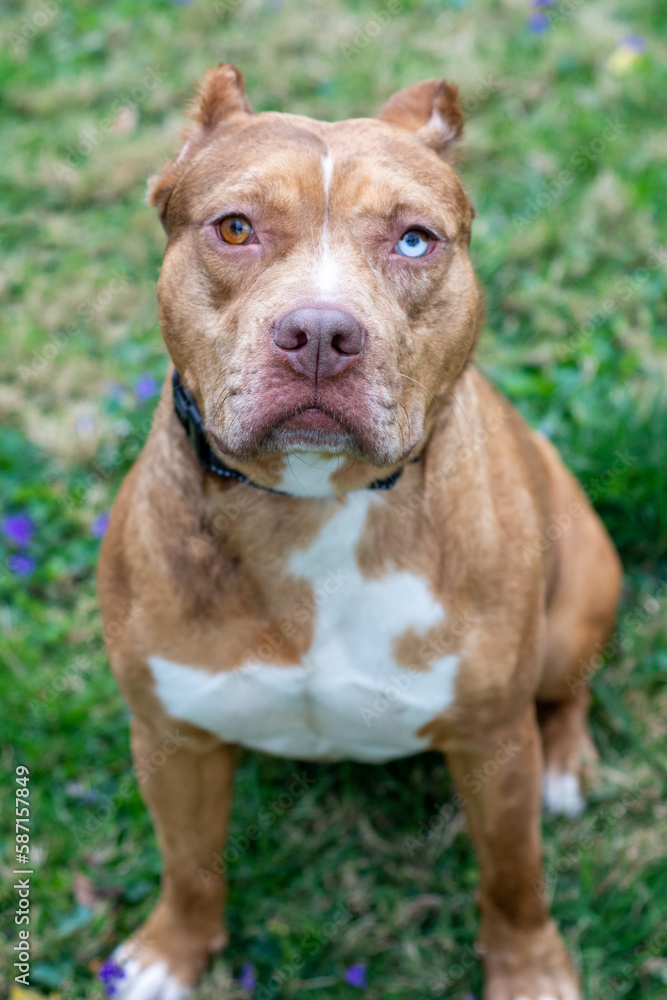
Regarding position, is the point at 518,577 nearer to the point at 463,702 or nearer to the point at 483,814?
the point at 463,702

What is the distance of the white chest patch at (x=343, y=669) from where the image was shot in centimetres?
242

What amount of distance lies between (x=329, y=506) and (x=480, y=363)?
2182 millimetres

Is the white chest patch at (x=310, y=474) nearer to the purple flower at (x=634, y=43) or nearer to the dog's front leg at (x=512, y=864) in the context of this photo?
the dog's front leg at (x=512, y=864)

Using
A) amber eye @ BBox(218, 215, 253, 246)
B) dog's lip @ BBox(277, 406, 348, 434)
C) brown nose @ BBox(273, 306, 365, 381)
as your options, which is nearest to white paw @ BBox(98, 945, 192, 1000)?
dog's lip @ BBox(277, 406, 348, 434)

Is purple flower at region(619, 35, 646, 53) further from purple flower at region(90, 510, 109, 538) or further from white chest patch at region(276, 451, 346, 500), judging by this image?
white chest patch at region(276, 451, 346, 500)

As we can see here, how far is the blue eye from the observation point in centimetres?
220

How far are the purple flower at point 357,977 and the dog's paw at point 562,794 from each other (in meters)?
0.80

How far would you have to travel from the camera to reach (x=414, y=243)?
222 cm

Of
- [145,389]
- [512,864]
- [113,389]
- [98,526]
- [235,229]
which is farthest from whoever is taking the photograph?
[113,389]

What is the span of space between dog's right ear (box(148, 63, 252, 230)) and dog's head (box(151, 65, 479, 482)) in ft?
0.04

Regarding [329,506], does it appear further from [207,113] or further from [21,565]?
[21,565]

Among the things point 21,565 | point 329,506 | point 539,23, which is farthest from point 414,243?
point 539,23

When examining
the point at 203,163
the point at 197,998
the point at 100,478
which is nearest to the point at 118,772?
the point at 197,998

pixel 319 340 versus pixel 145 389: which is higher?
pixel 319 340
